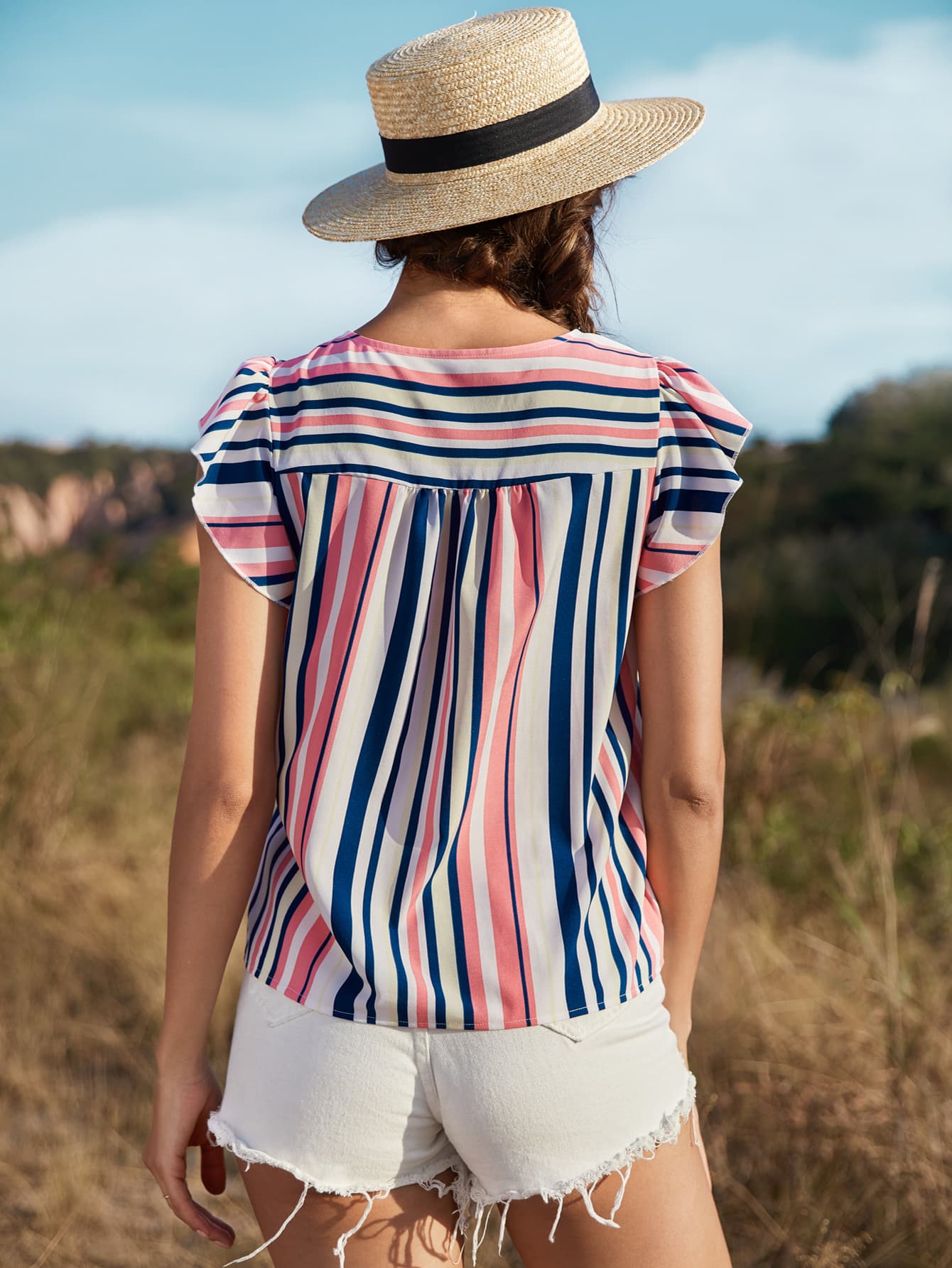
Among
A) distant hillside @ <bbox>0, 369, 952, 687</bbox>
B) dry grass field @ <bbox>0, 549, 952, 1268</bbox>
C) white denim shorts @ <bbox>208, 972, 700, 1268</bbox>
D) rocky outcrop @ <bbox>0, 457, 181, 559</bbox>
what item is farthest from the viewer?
distant hillside @ <bbox>0, 369, 952, 687</bbox>

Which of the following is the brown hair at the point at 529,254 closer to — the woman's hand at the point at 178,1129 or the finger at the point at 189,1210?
the woman's hand at the point at 178,1129

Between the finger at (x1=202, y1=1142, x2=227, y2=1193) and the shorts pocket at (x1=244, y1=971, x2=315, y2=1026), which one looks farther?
the finger at (x1=202, y1=1142, x2=227, y2=1193)

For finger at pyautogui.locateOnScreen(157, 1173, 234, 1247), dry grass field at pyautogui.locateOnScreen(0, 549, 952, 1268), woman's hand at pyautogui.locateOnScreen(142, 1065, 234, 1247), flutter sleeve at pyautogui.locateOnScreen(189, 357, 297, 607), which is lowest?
dry grass field at pyautogui.locateOnScreen(0, 549, 952, 1268)

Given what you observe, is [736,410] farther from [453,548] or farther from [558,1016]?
[558,1016]

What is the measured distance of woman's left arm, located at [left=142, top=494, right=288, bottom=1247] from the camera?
3.26ft

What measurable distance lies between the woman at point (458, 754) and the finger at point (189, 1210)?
0.28 ft

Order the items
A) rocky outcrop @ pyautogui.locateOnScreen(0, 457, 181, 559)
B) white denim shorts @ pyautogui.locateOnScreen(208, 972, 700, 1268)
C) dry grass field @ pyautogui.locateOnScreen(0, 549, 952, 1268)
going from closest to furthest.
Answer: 1. white denim shorts @ pyautogui.locateOnScreen(208, 972, 700, 1268)
2. dry grass field @ pyautogui.locateOnScreen(0, 549, 952, 1268)
3. rocky outcrop @ pyautogui.locateOnScreen(0, 457, 181, 559)

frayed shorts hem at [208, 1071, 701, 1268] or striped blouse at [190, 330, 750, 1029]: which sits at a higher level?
striped blouse at [190, 330, 750, 1029]

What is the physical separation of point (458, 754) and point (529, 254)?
19.1 inches

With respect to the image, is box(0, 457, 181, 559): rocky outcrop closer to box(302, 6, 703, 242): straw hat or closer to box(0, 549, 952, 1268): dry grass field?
box(0, 549, 952, 1268): dry grass field

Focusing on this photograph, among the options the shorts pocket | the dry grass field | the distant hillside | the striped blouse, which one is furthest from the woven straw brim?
the distant hillside

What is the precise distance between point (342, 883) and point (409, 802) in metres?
0.09

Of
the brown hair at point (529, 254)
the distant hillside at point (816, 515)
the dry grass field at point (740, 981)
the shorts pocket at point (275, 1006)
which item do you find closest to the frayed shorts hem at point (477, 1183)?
the shorts pocket at point (275, 1006)

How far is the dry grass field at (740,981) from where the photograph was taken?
2102 millimetres
